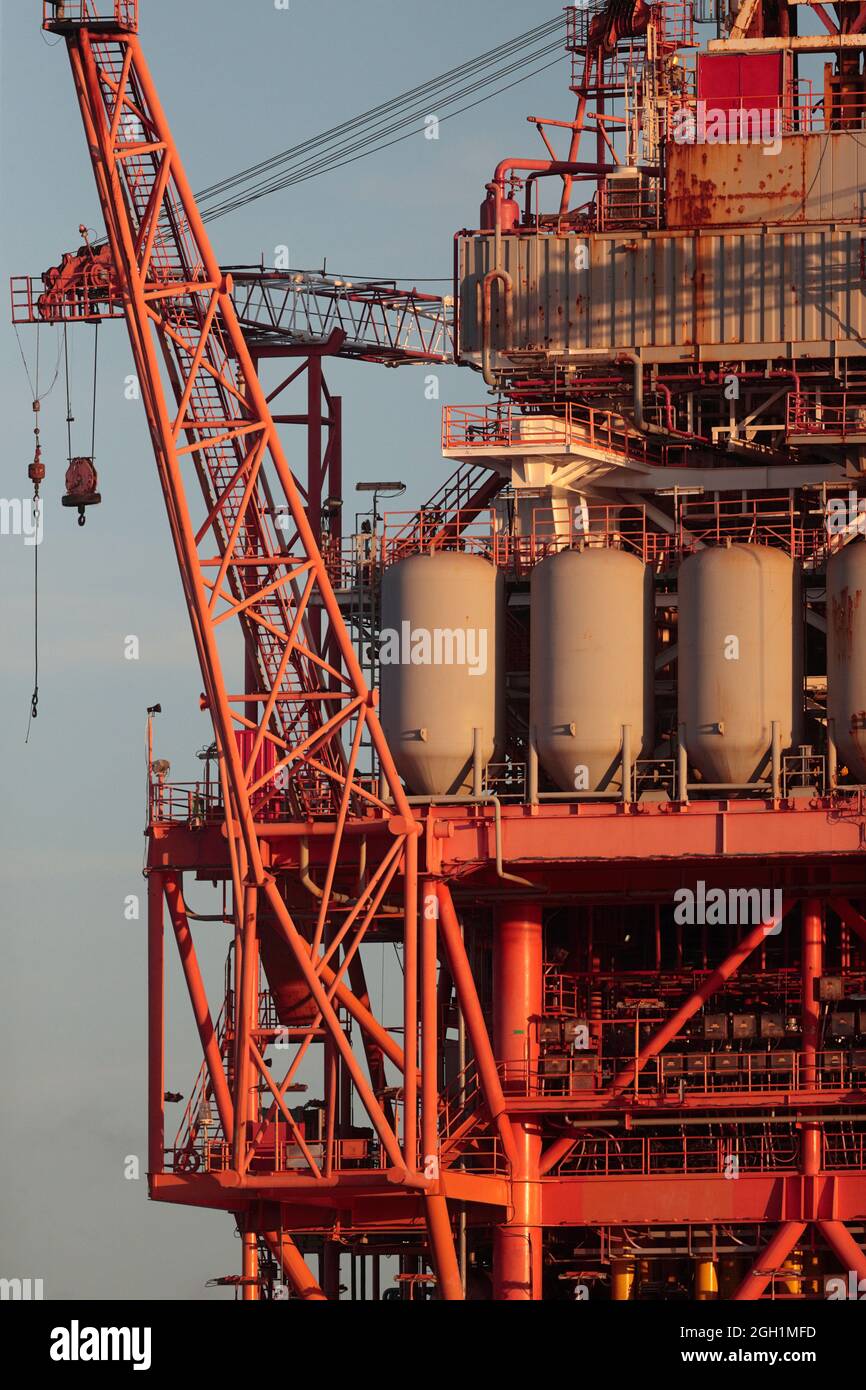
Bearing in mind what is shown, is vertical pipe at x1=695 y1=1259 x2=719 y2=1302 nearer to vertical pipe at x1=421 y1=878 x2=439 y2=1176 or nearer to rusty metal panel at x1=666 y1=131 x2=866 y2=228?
vertical pipe at x1=421 y1=878 x2=439 y2=1176

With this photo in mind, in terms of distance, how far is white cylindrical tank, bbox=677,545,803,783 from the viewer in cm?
8756

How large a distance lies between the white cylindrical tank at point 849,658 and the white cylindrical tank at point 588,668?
412 cm

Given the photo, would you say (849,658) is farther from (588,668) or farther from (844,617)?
(588,668)

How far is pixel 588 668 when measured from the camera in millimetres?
88000

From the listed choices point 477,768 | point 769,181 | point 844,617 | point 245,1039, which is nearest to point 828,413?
point 769,181

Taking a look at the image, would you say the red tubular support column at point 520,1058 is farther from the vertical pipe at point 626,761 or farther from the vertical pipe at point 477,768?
the vertical pipe at point 626,761

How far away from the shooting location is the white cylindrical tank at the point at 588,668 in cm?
8794

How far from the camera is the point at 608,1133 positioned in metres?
89.2

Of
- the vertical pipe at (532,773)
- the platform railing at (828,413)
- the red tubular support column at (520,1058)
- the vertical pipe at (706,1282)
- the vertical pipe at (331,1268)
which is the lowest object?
the vertical pipe at (331,1268)

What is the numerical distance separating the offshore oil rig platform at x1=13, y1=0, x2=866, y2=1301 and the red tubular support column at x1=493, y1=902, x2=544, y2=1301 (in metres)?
0.10

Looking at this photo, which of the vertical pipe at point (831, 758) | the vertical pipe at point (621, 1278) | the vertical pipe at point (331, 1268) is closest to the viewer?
the vertical pipe at point (831, 758)

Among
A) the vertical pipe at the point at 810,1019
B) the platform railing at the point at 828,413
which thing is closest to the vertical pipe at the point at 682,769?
the vertical pipe at the point at 810,1019
